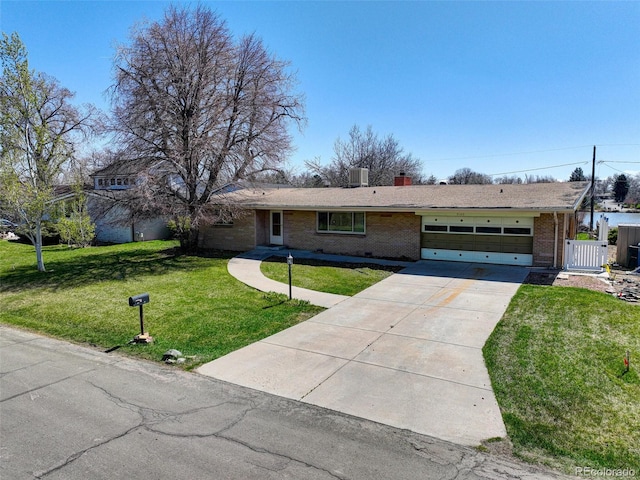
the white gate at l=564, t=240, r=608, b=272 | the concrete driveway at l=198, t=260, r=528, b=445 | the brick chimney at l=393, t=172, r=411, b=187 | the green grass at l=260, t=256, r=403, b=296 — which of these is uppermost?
the brick chimney at l=393, t=172, r=411, b=187

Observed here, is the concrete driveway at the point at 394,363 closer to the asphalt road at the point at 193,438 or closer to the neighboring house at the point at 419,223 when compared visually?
the asphalt road at the point at 193,438

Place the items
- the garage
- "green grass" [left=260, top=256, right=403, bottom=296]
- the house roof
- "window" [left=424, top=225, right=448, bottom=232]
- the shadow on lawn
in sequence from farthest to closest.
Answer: "window" [left=424, top=225, right=448, bottom=232], the garage, the house roof, the shadow on lawn, "green grass" [left=260, top=256, right=403, bottom=296]

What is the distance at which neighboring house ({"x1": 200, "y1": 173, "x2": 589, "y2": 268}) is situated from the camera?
14.6m

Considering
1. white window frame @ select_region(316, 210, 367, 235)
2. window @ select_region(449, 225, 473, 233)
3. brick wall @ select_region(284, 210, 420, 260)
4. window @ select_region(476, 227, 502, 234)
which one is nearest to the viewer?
window @ select_region(476, 227, 502, 234)

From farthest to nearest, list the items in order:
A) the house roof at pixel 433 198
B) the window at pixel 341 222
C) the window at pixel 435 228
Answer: the window at pixel 341 222 < the window at pixel 435 228 < the house roof at pixel 433 198

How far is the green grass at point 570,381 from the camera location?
4.66 m

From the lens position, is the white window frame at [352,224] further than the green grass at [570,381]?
Yes

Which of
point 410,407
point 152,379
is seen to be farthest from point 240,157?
point 410,407

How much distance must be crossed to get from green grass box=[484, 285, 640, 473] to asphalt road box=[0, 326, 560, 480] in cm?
74

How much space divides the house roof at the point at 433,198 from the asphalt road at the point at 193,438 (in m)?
11.3

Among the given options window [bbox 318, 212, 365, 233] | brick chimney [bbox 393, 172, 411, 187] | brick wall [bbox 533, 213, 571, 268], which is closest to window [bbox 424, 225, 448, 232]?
window [bbox 318, 212, 365, 233]

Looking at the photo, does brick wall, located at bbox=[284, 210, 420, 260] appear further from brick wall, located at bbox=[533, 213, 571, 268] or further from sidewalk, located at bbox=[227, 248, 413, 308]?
brick wall, located at bbox=[533, 213, 571, 268]

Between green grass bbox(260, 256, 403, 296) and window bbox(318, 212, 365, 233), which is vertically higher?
window bbox(318, 212, 365, 233)

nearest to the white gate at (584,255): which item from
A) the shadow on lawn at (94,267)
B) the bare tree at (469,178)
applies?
the shadow on lawn at (94,267)
